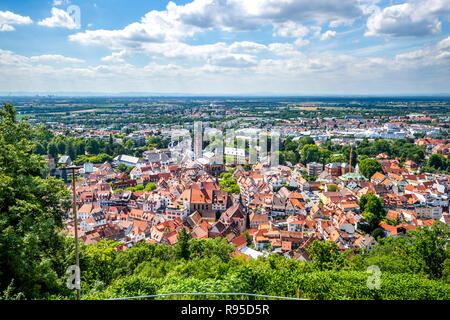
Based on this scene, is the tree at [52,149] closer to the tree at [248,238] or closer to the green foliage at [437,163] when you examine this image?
the tree at [248,238]

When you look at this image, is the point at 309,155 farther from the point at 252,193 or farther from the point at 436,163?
the point at 252,193

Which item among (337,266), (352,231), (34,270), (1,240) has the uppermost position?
(1,240)

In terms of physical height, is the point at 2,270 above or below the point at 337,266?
above

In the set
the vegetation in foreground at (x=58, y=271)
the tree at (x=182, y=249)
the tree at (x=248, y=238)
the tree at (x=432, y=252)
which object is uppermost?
the vegetation in foreground at (x=58, y=271)

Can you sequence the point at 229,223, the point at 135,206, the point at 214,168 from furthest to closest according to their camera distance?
the point at 214,168 < the point at 135,206 < the point at 229,223

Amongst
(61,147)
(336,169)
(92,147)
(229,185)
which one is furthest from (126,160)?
(336,169)

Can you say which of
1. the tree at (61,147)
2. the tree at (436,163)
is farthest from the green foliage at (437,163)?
the tree at (61,147)

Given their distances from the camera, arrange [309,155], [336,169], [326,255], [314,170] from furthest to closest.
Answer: [309,155] → [314,170] → [336,169] → [326,255]

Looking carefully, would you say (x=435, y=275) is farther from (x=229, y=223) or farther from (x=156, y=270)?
(x=229, y=223)
